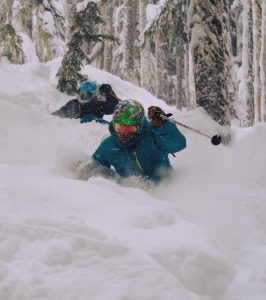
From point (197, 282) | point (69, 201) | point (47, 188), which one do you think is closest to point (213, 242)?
point (197, 282)

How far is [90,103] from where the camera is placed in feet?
31.2

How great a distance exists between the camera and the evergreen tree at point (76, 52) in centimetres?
1170

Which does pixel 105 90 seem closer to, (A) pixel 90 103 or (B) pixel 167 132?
(A) pixel 90 103

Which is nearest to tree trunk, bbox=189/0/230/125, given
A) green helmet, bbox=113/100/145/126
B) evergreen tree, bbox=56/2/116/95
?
green helmet, bbox=113/100/145/126

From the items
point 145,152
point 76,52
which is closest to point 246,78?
point 76,52

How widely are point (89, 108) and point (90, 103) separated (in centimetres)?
9

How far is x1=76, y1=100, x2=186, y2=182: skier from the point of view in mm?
5605

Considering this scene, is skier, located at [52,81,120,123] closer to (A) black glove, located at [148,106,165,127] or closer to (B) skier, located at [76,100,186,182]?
(B) skier, located at [76,100,186,182]

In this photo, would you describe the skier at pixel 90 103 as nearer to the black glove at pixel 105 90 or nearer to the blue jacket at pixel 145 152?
the black glove at pixel 105 90

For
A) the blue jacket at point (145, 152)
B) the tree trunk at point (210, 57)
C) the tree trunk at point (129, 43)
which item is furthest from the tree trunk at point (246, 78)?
the blue jacket at point (145, 152)

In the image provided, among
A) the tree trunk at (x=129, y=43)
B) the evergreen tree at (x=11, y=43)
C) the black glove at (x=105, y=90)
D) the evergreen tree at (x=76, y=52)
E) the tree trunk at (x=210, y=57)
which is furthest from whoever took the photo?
the tree trunk at (x=129, y=43)

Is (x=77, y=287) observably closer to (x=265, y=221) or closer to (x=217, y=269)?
(x=217, y=269)

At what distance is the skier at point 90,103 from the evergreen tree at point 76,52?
7.19 feet

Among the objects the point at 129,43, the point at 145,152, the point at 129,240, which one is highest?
the point at 129,240
